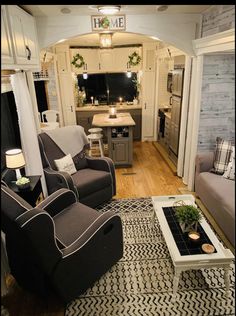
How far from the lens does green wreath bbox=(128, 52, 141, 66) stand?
5.57 metres

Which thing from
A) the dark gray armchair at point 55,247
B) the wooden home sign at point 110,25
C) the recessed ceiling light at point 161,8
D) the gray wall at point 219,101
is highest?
the wooden home sign at point 110,25

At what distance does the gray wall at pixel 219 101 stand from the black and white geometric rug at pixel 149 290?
3.24 feet

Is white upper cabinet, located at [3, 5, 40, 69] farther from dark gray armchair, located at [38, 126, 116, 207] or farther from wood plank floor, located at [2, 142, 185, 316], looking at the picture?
wood plank floor, located at [2, 142, 185, 316]

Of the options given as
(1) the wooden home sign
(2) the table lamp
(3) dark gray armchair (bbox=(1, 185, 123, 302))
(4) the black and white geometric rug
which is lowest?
(4) the black and white geometric rug

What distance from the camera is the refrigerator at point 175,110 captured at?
3734 millimetres

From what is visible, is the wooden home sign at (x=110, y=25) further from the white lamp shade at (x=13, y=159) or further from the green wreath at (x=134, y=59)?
the green wreath at (x=134, y=59)

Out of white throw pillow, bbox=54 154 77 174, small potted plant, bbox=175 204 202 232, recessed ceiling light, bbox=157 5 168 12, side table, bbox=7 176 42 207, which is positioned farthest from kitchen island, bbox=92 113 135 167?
recessed ceiling light, bbox=157 5 168 12

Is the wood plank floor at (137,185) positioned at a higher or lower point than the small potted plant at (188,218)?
lower

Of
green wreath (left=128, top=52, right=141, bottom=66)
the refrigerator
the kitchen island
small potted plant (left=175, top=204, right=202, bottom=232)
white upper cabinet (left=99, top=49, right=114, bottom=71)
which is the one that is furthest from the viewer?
white upper cabinet (left=99, top=49, right=114, bottom=71)

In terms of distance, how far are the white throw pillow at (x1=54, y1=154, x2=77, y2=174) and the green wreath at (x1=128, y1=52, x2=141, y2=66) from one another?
3.56m

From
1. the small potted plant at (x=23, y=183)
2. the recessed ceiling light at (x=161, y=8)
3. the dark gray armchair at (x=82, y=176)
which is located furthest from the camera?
the dark gray armchair at (x=82, y=176)

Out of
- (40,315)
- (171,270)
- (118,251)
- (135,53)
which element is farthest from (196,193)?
(135,53)

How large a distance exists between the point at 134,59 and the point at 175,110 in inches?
90.9

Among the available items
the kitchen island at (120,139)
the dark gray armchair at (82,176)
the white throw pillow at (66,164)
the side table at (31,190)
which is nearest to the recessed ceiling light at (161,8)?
the side table at (31,190)
